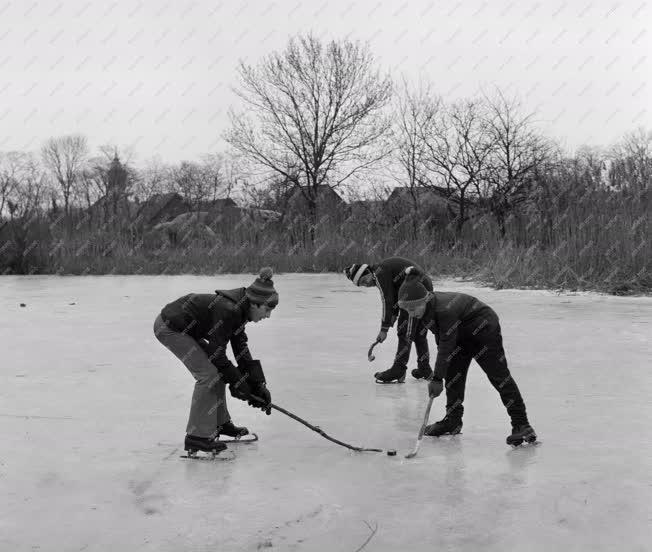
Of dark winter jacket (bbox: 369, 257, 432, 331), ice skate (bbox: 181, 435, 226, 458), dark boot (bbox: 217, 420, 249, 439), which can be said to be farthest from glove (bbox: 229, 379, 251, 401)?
dark winter jacket (bbox: 369, 257, 432, 331)

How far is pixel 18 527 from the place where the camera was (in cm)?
288

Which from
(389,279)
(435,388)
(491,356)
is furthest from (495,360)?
(389,279)

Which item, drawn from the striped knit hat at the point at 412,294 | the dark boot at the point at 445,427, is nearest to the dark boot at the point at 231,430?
the dark boot at the point at 445,427

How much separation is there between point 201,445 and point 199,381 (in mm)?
371

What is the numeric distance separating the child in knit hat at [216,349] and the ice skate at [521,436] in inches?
50.2

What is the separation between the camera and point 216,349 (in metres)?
3.82

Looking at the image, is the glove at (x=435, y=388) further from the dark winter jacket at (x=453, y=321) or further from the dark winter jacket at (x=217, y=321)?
the dark winter jacket at (x=217, y=321)

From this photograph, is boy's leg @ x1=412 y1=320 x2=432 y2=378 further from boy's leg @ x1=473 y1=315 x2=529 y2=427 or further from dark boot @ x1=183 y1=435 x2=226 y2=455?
dark boot @ x1=183 y1=435 x2=226 y2=455

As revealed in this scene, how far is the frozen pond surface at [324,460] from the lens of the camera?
111 inches

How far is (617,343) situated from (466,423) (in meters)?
3.32

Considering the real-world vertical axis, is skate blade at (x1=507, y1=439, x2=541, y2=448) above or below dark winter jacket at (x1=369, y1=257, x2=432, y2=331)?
below

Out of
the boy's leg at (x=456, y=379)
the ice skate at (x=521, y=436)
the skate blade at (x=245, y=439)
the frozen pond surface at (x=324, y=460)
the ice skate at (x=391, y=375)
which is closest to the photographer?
the frozen pond surface at (x=324, y=460)

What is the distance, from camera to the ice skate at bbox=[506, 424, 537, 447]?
394 cm

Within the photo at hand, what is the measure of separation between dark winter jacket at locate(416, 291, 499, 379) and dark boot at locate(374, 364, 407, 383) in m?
1.54
